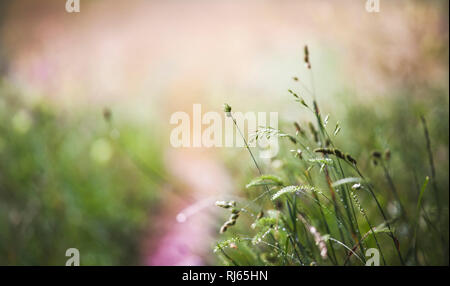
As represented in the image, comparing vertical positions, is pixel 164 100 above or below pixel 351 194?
above

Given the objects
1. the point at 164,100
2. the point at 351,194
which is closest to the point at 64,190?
the point at 351,194

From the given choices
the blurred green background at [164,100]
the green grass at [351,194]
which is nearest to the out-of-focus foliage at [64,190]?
the blurred green background at [164,100]

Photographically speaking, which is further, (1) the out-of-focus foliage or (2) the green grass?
(1) the out-of-focus foliage

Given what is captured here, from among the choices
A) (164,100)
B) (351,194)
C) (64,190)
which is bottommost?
(351,194)

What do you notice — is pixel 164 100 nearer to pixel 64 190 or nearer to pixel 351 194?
pixel 64 190

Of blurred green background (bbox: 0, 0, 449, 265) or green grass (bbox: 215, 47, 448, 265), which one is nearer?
green grass (bbox: 215, 47, 448, 265)

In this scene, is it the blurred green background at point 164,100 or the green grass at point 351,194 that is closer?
the green grass at point 351,194

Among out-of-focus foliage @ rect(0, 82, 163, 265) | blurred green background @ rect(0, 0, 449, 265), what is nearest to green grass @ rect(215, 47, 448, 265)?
blurred green background @ rect(0, 0, 449, 265)

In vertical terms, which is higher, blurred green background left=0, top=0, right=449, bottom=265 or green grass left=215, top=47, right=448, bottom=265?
blurred green background left=0, top=0, right=449, bottom=265

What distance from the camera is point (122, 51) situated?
10.1 feet

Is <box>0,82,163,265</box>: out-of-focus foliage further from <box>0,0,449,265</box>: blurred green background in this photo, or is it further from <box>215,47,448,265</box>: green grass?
<box>215,47,448,265</box>: green grass

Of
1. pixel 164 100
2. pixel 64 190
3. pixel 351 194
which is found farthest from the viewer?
pixel 164 100

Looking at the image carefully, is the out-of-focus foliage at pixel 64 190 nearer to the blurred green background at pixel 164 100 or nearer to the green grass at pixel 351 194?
the blurred green background at pixel 164 100
